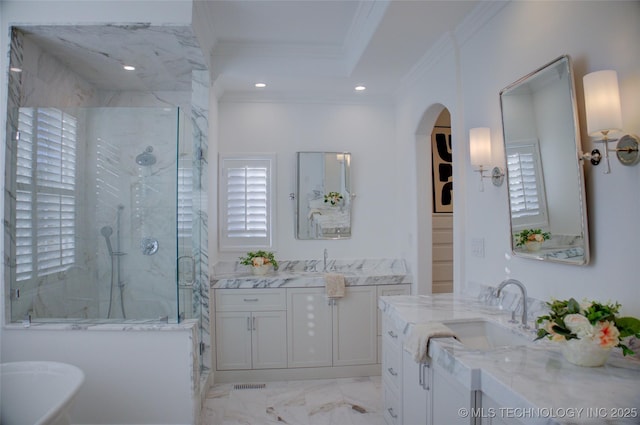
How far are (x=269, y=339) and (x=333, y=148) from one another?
6.57 feet

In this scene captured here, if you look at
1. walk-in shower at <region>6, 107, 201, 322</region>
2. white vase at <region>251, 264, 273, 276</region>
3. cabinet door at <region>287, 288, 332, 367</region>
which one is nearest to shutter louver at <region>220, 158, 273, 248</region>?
white vase at <region>251, 264, 273, 276</region>

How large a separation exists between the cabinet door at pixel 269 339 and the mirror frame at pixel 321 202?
888 millimetres

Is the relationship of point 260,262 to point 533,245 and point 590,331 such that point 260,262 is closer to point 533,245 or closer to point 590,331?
point 533,245

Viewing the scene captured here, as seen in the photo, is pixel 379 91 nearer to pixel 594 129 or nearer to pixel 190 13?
pixel 190 13

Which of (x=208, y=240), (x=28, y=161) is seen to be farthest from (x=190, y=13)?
(x=208, y=240)

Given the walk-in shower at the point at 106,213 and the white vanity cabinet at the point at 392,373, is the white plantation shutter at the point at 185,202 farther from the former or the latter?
the white vanity cabinet at the point at 392,373

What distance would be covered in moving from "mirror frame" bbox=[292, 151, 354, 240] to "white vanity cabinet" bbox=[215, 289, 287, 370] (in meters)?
0.78

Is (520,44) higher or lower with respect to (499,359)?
higher

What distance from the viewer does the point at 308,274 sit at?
3561mm

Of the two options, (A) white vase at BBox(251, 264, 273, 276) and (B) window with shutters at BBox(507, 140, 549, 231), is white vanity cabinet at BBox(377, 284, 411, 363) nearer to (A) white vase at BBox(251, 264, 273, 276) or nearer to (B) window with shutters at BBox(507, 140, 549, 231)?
(A) white vase at BBox(251, 264, 273, 276)

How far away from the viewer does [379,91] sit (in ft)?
12.6

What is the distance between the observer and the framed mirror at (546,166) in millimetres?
Result: 1599

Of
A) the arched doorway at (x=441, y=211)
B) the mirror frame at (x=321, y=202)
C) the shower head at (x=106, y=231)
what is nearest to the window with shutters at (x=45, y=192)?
the shower head at (x=106, y=231)

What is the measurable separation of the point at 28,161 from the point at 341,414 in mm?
2848
